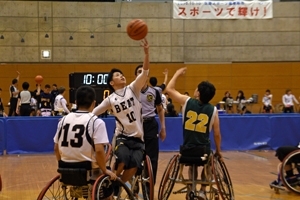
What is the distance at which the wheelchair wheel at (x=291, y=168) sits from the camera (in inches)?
311

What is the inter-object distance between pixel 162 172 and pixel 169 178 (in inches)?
157

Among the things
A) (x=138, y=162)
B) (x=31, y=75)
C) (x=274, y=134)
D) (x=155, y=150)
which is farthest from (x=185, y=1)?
(x=138, y=162)

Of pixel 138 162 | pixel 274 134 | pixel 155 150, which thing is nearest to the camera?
pixel 138 162

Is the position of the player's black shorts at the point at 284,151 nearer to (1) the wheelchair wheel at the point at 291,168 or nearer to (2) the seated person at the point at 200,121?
(1) the wheelchair wheel at the point at 291,168

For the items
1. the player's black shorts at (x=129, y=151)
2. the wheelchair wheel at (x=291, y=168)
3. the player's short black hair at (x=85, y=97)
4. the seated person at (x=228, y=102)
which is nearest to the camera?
the player's short black hair at (x=85, y=97)

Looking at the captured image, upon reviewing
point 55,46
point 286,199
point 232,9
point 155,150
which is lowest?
point 286,199

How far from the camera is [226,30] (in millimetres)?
22719

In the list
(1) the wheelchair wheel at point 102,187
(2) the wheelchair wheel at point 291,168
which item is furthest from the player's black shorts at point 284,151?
(1) the wheelchair wheel at point 102,187

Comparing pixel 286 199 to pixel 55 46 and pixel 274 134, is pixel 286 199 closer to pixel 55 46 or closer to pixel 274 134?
pixel 274 134

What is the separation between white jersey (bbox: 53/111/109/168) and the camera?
5.09 metres

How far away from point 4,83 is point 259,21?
10.9 m

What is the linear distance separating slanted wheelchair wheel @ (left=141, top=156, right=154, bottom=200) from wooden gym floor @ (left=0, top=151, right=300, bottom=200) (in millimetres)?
1200

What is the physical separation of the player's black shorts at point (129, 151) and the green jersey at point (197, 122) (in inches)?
22.4

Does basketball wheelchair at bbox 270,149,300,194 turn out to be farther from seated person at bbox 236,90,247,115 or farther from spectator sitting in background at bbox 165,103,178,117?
seated person at bbox 236,90,247,115
